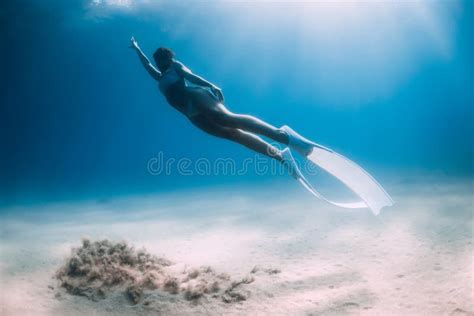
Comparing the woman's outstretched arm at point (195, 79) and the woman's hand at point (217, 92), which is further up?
the woman's outstretched arm at point (195, 79)

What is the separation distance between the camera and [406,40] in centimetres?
4756

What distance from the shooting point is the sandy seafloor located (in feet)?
13.0

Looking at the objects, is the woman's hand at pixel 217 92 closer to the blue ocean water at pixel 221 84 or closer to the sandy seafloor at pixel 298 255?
the sandy seafloor at pixel 298 255

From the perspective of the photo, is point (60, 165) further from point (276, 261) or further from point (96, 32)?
point (276, 261)

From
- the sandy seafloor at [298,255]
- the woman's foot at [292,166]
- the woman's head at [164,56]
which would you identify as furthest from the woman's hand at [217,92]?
the sandy seafloor at [298,255]

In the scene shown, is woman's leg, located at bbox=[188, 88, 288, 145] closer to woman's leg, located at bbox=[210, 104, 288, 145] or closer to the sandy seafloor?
woman's leg, located at bbox=[210, 104, 288, 145]

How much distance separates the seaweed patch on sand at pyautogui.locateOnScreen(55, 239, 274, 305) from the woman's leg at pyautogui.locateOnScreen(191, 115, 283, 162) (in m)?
1.99

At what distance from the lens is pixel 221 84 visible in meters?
54.2

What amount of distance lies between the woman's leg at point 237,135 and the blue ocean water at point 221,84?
18.0 m

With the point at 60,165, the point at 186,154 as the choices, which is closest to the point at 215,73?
the point at 186,154

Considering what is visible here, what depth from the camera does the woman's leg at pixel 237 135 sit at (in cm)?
480

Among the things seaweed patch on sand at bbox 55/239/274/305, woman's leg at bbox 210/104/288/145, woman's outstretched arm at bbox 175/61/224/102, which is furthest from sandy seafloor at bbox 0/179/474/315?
woman's outstretched arm at bbox 175/61/224/102

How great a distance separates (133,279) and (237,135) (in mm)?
2628

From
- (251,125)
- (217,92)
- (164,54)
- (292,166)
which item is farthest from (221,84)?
(251,125)
